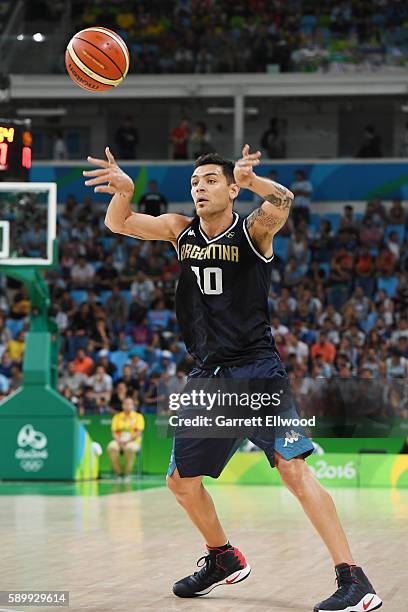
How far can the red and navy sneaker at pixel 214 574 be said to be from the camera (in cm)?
705

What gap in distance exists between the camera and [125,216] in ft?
23.1

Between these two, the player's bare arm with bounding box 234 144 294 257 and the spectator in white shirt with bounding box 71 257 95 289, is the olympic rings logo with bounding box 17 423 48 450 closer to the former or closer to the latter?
the spectator in white shirt with bounding box 71 257 95 289

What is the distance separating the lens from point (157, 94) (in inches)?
1107

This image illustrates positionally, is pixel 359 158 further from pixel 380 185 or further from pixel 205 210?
pixel 205 210

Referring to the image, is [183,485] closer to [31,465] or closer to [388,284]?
[31,465]

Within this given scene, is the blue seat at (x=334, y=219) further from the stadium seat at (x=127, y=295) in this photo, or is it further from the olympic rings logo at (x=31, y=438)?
the olympic rings logo at (x=31, y=438)

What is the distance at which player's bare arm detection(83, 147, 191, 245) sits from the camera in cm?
689

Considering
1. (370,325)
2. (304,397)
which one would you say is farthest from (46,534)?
(370,325)

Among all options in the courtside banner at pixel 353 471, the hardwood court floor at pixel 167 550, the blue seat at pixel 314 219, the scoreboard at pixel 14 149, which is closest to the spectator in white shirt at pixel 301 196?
the blue seat at pixel 314 219

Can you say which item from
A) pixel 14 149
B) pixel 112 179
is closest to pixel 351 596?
pixel 112 179

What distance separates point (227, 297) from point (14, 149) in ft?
26.2

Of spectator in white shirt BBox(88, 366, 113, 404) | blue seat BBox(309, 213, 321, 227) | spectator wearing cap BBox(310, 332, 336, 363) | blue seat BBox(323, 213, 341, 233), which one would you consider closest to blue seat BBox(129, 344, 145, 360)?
spectator in white shirt BBox(88, 366, 113, 404)

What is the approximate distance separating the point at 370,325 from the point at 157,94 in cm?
848

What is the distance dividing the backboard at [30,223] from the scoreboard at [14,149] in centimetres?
220
